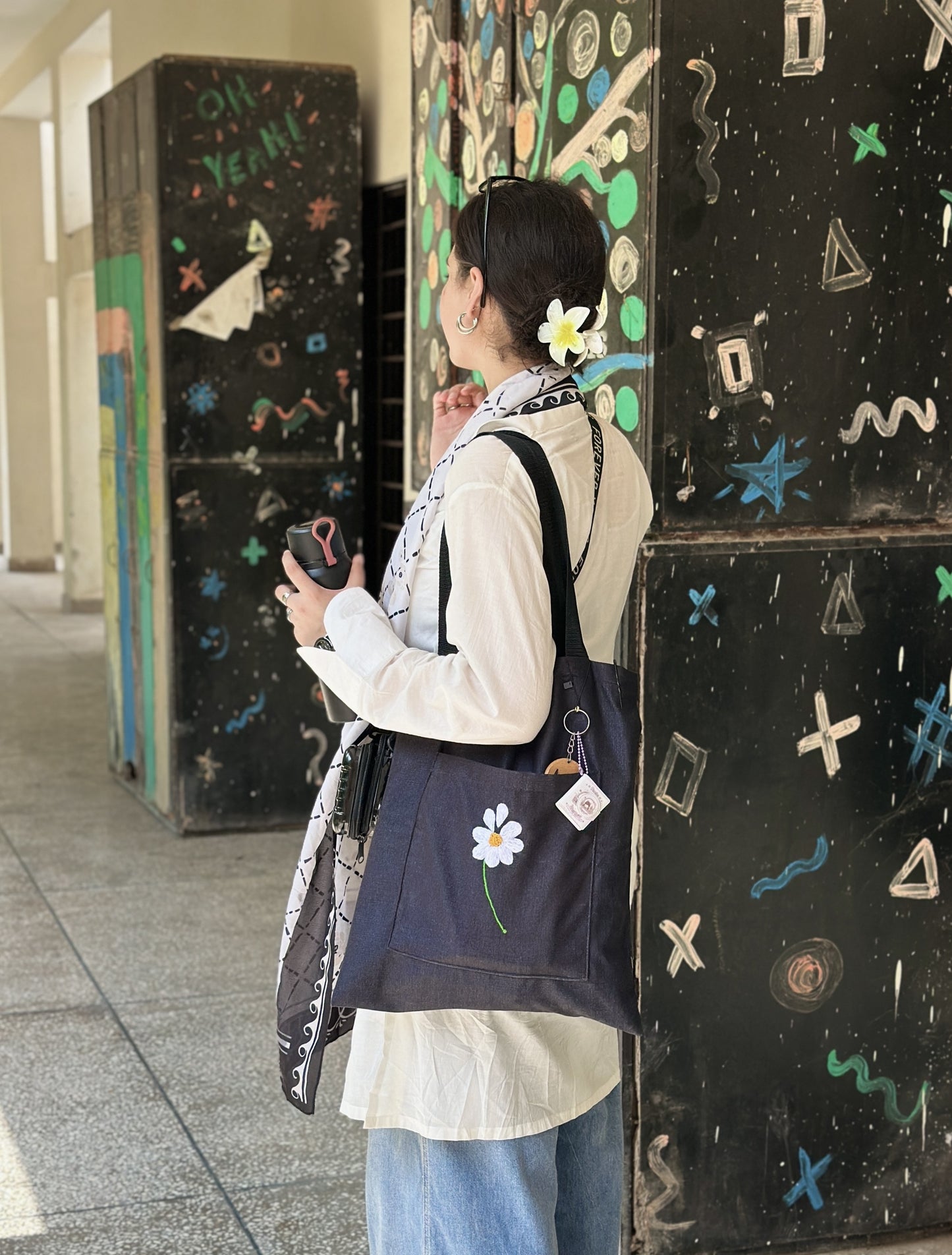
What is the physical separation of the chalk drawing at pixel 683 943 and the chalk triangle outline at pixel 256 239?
11.7 ft

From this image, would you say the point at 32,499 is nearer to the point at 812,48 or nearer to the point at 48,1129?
the point at 48,1129

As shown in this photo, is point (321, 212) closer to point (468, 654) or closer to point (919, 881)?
point (919, 881)

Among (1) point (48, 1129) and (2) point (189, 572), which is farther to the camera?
(2) point (189, 572)

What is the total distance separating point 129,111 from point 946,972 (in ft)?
14.4

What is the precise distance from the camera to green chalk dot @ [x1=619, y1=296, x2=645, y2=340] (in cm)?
244

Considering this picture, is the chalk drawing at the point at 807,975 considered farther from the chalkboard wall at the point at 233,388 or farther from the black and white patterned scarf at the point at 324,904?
the chalkboard wall at the point at 233,388

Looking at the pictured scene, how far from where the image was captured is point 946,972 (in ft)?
9.12

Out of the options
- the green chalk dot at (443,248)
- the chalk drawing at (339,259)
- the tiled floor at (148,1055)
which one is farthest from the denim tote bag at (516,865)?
the chalk drawing at (339,259)

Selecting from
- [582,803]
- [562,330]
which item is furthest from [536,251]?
[582,803]

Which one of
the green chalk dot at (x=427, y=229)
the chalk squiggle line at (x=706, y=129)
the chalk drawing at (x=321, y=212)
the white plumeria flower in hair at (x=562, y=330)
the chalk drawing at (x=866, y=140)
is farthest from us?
the chalk drawing at (x=321, y=212)

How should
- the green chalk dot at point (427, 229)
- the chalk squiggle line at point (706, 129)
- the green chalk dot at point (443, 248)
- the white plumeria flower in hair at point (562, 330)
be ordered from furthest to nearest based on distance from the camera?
the green chalk dot at point (427, 229) → the green chalk dot at point (443, 248) → the chalk squiggle line at point (706, 129) → the white plumeria flower in hair at point (562, 330)

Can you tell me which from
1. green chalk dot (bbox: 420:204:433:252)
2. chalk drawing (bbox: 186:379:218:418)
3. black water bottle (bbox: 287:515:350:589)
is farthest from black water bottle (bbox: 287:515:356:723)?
chalk drawing (bbox: 186:379:218:418)

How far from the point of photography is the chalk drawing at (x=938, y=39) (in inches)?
100

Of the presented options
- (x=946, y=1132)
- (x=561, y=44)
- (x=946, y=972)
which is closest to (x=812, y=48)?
(x=561, y=44)
